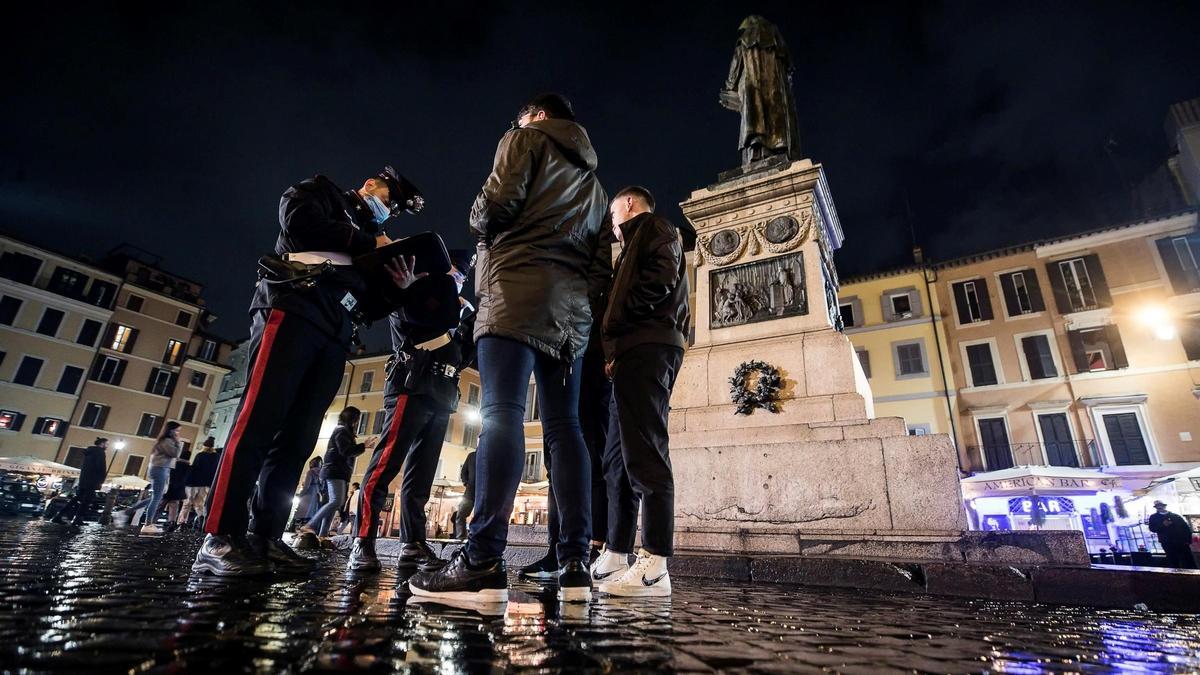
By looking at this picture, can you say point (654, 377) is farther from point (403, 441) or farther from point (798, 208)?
point (798, 208)

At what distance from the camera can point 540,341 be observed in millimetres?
2256

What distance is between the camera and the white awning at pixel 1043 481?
50.9ft

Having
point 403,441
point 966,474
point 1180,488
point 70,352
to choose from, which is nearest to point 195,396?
point 70,352

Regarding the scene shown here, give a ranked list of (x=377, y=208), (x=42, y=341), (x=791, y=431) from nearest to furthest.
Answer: (x=377, y=208) < (x=791, y=431) < (x=42, y=341)

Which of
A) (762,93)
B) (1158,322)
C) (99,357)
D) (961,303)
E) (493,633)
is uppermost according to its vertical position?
(961,303)

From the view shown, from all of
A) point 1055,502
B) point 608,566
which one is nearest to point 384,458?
point 608,566

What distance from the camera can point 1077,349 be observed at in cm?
2202

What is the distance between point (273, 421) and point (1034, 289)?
29631 millimetres

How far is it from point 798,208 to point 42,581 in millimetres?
6300

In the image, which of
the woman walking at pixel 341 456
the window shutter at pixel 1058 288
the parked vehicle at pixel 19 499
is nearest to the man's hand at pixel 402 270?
the woman walking at pixel 341 456

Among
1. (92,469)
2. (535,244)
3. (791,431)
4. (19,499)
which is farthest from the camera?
(19,499)

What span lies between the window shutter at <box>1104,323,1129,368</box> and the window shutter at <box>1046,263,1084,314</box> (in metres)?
1.54

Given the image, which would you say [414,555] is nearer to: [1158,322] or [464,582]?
[464,582]

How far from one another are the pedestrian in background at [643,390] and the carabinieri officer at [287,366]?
4.47ft
